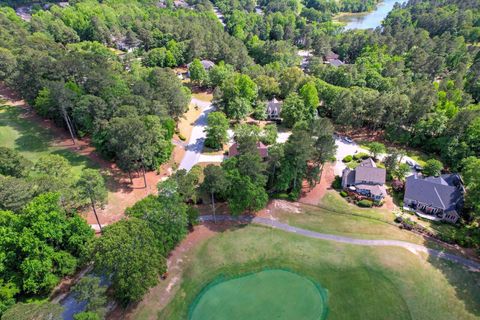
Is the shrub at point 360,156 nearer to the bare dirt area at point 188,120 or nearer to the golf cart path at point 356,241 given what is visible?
the golf cart path at point 356,241

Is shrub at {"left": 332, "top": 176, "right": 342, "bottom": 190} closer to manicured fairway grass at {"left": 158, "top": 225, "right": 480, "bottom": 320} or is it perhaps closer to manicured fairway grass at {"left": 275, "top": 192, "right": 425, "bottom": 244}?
manicured fairway grass at {"left": 275, "top": 192, "right": 425, "bottom": 244}

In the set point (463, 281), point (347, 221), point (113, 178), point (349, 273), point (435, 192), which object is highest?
point (113, 178)

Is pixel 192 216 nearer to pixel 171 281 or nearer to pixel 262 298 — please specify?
pixel 171 281

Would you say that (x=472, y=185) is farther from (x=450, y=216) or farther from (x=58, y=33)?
(x=58, y=33)

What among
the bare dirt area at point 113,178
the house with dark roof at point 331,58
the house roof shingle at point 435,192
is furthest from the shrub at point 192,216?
the house with dark roof at point 331,58

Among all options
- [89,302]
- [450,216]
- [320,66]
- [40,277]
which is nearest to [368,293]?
[450,216]

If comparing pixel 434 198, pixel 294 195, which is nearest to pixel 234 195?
pixel 294 195
